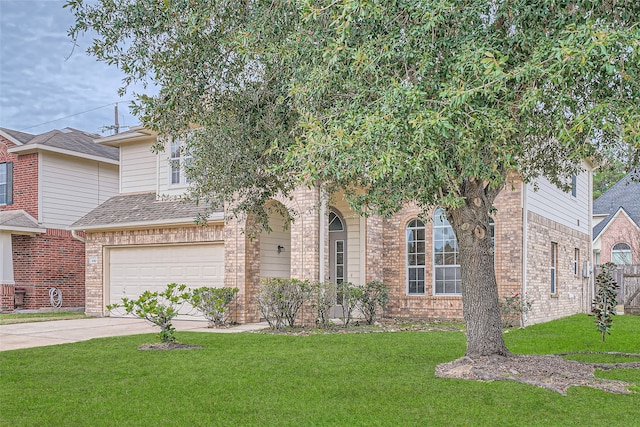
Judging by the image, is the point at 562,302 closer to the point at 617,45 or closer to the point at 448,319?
the point at 448,319

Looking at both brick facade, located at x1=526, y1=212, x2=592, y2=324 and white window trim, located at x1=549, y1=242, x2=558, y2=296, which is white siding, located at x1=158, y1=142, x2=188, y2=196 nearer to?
brick facade, located at x1=526, y1=212, x2=592, y2=324

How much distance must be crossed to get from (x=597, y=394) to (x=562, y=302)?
40.7ft

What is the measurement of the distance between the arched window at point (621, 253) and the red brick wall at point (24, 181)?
25.8 meters

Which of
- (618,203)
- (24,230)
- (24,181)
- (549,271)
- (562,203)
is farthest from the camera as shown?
(618,203)

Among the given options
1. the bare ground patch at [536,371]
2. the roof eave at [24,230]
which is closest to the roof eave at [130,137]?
the roof eave at [24,230]

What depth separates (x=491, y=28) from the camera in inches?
281

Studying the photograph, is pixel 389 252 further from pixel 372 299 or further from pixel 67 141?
pixel 67 141

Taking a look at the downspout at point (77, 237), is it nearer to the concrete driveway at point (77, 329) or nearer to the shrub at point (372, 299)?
the concrete driveway at point (77, 329)

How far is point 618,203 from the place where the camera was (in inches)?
1233

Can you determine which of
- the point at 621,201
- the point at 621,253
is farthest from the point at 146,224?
the point at 621,201

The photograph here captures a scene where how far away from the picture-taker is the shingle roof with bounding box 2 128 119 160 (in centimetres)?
2114

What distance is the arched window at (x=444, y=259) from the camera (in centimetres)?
1574

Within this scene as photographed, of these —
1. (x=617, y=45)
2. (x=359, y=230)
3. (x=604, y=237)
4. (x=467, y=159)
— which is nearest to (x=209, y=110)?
(x=467, y=159)

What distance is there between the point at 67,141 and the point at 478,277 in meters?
18.0
